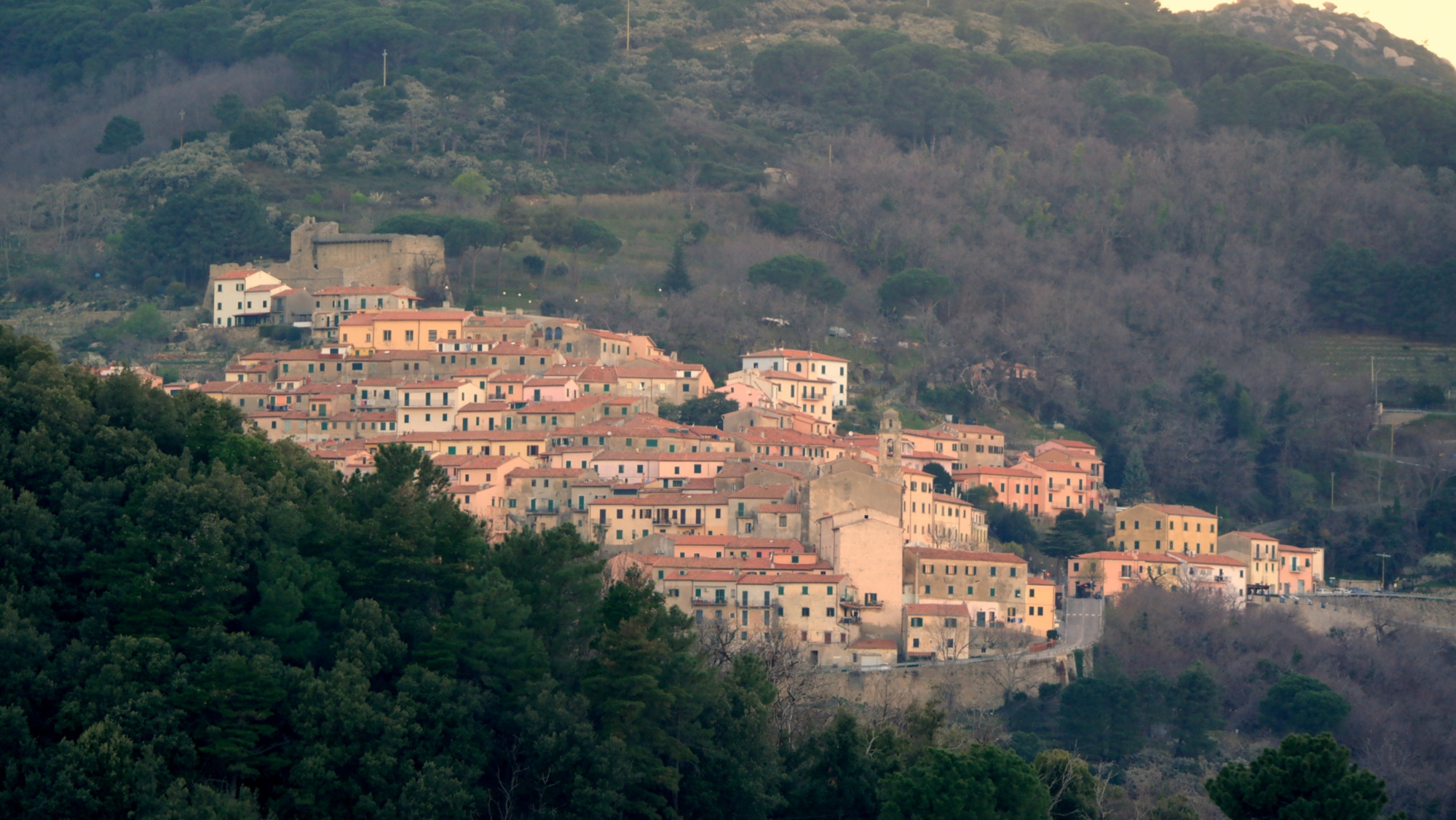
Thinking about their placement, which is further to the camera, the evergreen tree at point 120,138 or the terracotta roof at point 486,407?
the evergreen tree at point 120,138

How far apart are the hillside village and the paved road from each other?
15.0 inches

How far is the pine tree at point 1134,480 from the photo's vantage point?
5659 centimetres

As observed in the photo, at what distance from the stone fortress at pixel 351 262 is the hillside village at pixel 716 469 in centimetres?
8

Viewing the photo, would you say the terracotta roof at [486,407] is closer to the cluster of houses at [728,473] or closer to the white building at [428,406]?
the cluster of houses at [728,473]

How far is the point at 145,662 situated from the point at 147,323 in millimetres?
36241

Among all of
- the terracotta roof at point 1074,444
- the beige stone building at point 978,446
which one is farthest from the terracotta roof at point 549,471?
the terracotta roof at point 1074,444

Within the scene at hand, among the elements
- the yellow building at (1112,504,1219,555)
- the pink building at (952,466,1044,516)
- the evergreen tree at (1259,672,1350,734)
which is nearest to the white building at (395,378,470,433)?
the pink building at (952,466,1044,516)

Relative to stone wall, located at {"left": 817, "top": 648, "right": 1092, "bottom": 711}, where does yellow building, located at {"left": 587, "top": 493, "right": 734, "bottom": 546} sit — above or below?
above

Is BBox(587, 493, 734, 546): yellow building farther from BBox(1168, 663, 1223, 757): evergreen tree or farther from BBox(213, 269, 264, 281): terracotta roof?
BBox(213, 269, 264, 281): terracotta roof

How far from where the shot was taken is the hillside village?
43125mm

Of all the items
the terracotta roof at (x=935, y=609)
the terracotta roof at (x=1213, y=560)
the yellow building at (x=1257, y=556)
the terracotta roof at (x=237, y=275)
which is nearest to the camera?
the terracotta roof at (x=935, y=609)

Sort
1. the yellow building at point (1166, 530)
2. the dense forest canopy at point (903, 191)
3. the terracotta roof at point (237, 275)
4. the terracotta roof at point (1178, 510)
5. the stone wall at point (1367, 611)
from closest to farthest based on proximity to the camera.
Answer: the stone wall at point (1367, 611), the yellow building at point (1166, 530), the terracotta roof at point (1178, 510), the terracotta roof at point (237, 275), the dense forest canopy at point (903, 191)

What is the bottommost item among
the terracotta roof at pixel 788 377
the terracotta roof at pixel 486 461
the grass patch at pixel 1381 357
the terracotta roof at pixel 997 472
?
the terracotta roof at pixel 486 461

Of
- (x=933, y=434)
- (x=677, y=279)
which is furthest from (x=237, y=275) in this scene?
(x=933, y=434)
